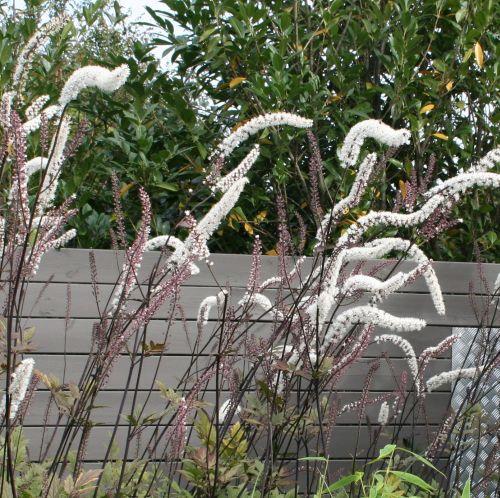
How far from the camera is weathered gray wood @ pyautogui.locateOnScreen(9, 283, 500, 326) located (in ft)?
9.61

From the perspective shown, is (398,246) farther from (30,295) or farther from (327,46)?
(327,46)

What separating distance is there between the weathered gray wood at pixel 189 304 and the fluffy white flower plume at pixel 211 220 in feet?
4.04

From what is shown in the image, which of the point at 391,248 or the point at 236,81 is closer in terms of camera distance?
the point at 391,248

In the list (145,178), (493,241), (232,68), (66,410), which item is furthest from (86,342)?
(493,241)

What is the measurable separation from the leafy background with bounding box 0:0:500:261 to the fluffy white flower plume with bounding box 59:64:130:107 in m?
1.72

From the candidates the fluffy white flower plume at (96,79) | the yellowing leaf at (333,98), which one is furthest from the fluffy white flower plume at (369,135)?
the yellowing leaf at (333,98)

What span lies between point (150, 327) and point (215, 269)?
0.30 m

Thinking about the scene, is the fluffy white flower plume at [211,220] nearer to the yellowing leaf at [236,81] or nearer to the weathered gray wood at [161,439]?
the weathered gray wood at [161,439]

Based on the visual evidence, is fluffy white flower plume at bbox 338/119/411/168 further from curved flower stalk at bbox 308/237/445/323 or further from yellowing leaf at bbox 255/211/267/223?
yellowing leaf at bbox 255/211/267/223

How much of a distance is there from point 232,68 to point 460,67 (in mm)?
942

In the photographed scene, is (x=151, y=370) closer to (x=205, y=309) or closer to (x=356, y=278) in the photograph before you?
(x=205, y=309)

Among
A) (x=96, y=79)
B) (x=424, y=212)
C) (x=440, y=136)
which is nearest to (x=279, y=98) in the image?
(x=440, y=136)

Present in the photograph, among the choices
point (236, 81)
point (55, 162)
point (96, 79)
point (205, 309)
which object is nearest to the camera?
point (96, 79)

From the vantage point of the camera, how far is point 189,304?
3.10 meters
